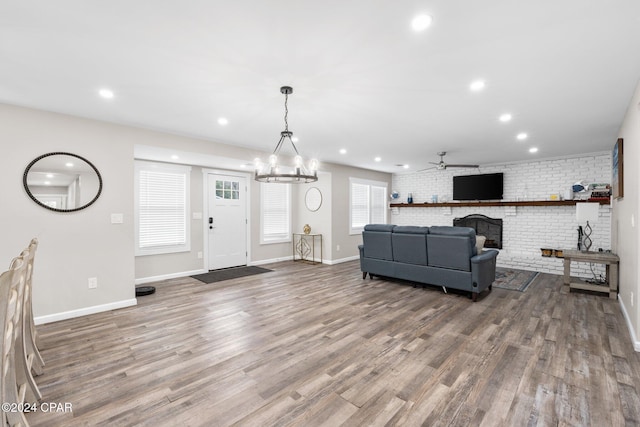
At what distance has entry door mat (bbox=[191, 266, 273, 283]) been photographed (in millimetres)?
5414

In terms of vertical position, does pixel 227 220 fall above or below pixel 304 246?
above

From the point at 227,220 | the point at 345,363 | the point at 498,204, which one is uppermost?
the point at 498,204

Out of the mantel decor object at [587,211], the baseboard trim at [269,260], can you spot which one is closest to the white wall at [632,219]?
the mantel decor object at [587,211]

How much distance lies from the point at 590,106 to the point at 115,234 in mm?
5797

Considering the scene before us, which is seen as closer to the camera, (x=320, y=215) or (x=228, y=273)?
(x=228, y=273)

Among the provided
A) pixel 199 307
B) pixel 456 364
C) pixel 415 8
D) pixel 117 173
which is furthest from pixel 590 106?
pixel 117 173

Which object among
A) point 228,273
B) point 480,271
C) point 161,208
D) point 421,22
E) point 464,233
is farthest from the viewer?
point 228,273

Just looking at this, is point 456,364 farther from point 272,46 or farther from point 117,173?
point 117,173

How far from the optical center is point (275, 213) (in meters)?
7.18

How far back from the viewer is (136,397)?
1.99 m

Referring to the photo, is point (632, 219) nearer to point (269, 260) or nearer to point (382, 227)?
point (382, 227)

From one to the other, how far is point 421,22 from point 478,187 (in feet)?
20.1

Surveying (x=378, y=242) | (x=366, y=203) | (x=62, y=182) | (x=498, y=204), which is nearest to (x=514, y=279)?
(x=498, y=204)

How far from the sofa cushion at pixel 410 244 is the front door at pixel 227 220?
11.2 ft
